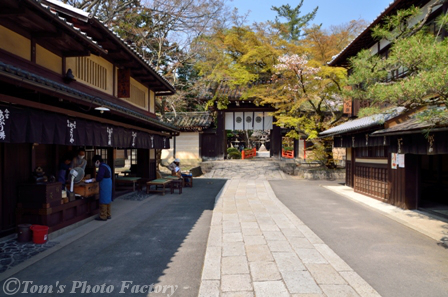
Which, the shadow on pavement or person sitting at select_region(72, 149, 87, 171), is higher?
person sitting at select_region(72, 149, 87, 171)

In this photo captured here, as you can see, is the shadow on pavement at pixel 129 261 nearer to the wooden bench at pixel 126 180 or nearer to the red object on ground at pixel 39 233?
the red object on ground at pixel 39 233

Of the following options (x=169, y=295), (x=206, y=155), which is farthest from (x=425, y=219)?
(x=206, y=155)

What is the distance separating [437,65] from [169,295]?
601 centimetres

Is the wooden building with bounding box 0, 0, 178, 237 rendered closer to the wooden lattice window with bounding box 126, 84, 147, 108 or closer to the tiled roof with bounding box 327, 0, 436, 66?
the wooden lattice window with bounding box 126, 84, 147, 108

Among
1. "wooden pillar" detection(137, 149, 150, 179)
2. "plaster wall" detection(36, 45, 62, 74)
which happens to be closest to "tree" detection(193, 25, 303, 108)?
"wooden pillar" detection(137, 149, 150, 179)

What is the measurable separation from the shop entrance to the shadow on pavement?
827cm

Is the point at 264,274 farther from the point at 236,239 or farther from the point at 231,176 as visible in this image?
the point at 231,176

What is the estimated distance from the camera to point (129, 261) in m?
5.32

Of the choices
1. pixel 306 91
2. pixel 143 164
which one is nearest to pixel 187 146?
pixel 143 164

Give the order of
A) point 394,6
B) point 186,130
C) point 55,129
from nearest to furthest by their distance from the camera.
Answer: point 55,129 < point 394,6 < point 186,130

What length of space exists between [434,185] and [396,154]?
203 inches

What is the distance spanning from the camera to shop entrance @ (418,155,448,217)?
10.3 m

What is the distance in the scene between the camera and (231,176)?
2197cm

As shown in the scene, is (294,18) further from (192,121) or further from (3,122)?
(3,122)
